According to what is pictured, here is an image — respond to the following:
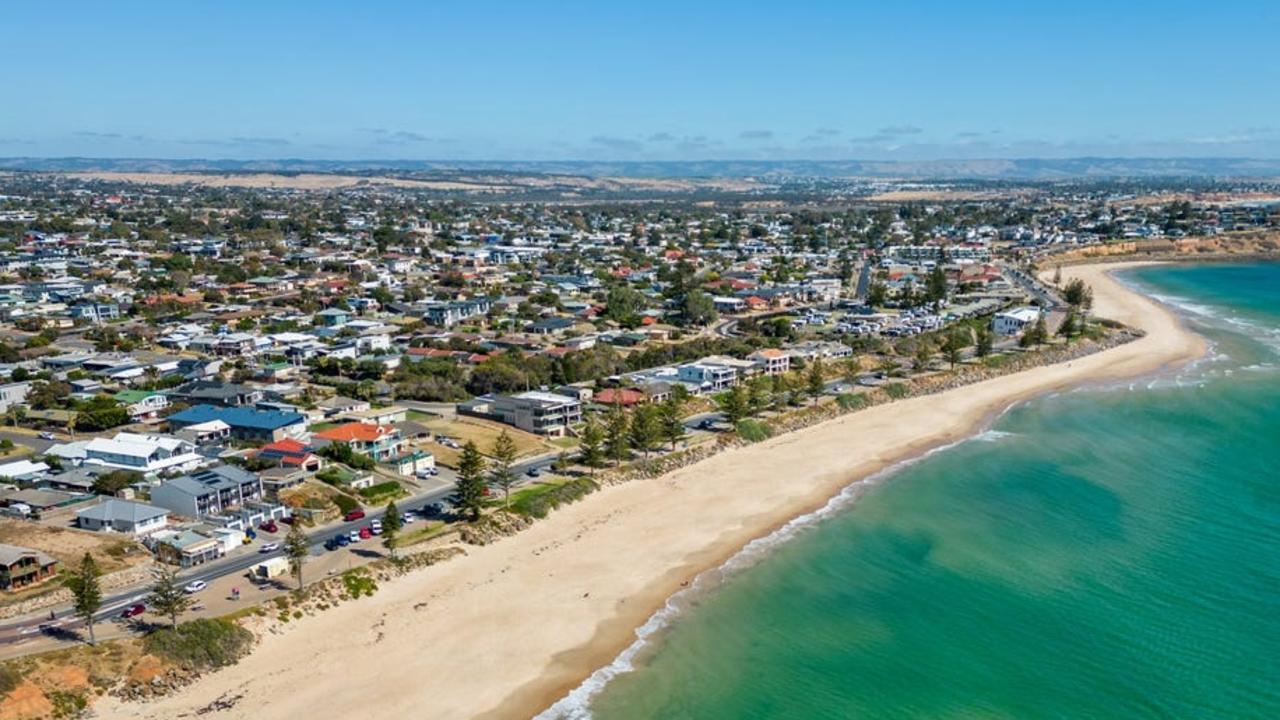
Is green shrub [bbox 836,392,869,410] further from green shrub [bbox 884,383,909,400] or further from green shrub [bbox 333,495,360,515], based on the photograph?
green shrub [bbox 333,495,360,515]

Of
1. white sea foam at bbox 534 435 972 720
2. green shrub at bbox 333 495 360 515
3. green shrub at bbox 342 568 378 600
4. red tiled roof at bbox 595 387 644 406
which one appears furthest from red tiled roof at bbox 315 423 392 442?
white sea foam at bbox 534 435 972 720

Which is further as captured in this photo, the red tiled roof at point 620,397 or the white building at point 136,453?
the red tiled roof at point 620,397

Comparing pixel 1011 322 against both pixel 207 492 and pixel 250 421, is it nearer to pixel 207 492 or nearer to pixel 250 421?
pixel 250 421

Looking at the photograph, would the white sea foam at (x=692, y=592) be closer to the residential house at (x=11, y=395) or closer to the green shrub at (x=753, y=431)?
the green shrub at (x=753, y=431)

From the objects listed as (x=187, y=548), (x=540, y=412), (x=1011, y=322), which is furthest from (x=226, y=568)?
(x=1011, y=322)

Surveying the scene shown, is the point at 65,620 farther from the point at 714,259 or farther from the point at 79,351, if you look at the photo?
the point at 714,259

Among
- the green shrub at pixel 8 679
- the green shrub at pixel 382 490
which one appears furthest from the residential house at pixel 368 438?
the green shrub at pixel 8 679
